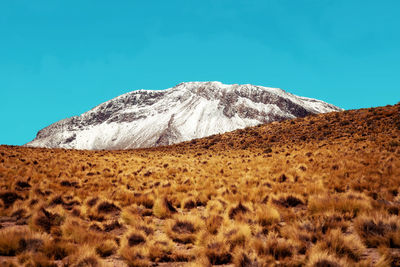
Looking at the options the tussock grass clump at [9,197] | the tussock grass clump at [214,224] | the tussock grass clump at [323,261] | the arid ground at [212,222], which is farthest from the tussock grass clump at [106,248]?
the tussock grass clump at [9,197]

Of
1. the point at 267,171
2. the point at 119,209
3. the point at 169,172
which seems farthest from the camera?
the point at 169,172

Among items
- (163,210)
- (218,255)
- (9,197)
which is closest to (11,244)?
(163,210)

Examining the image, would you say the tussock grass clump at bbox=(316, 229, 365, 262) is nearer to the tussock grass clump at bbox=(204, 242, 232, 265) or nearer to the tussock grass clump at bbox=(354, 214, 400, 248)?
the tussock grass clump at bbox=(354, 214, 400, 248)

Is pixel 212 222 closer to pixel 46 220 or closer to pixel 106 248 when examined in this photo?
pixel 106 248

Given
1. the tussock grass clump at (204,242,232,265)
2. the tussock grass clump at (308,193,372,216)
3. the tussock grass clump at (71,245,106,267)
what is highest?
the tussock grass clump at (308,193,372,216)

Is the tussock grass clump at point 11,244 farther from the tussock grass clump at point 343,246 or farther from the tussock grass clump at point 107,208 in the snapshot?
the tussock grass clump at point 343,246

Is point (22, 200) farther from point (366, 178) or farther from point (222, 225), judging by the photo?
point (366, 178)

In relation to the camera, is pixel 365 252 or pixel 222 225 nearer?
pixel 365 252

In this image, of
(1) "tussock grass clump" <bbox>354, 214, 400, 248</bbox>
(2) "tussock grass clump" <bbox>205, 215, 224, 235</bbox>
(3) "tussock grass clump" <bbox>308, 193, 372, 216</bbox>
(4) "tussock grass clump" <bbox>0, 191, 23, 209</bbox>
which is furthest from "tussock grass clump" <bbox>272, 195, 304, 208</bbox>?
(4) "tussock grass clump" <bbox>0, 191, 23, 209</bbox>

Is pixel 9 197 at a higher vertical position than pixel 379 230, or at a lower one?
higher

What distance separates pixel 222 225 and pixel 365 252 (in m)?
2.97

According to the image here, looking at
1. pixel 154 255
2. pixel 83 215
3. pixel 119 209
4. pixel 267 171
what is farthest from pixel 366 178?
pixel 83 215

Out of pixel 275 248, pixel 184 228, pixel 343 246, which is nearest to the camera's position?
pixel 343 246

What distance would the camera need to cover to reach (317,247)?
425 cm
